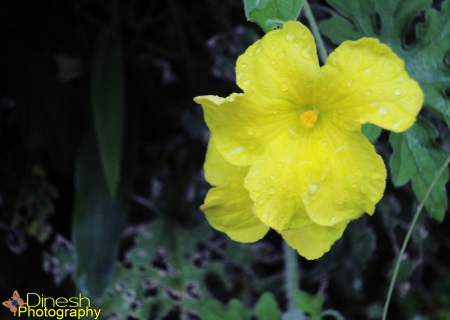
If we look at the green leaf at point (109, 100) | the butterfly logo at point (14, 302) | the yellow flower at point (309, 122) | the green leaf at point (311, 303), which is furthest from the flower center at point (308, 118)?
the butterfly logo at point (14, 302)

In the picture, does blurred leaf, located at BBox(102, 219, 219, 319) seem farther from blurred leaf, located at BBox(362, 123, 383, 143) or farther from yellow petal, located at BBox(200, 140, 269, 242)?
blurred leaf, located at BBox(362, 123, 383, 143)

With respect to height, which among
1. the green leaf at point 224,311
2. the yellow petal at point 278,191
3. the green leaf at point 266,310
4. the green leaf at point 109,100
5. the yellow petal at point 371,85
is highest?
the yellow petal at point 371,85

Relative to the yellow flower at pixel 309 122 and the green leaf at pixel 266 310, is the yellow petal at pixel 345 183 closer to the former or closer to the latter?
the yellow flower at pixel 309 122

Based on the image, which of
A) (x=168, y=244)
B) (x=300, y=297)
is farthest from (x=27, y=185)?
(x=300, y=297)

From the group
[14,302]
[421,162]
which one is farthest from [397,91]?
[14,302]

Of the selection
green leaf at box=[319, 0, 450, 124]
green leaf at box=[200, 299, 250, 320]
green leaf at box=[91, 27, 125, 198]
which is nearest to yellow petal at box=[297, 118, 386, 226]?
green leaf at box=[319, 0, 450, 124]

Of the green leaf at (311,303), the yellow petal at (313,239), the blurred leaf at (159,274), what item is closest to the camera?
the yellow petal at (313,239)
